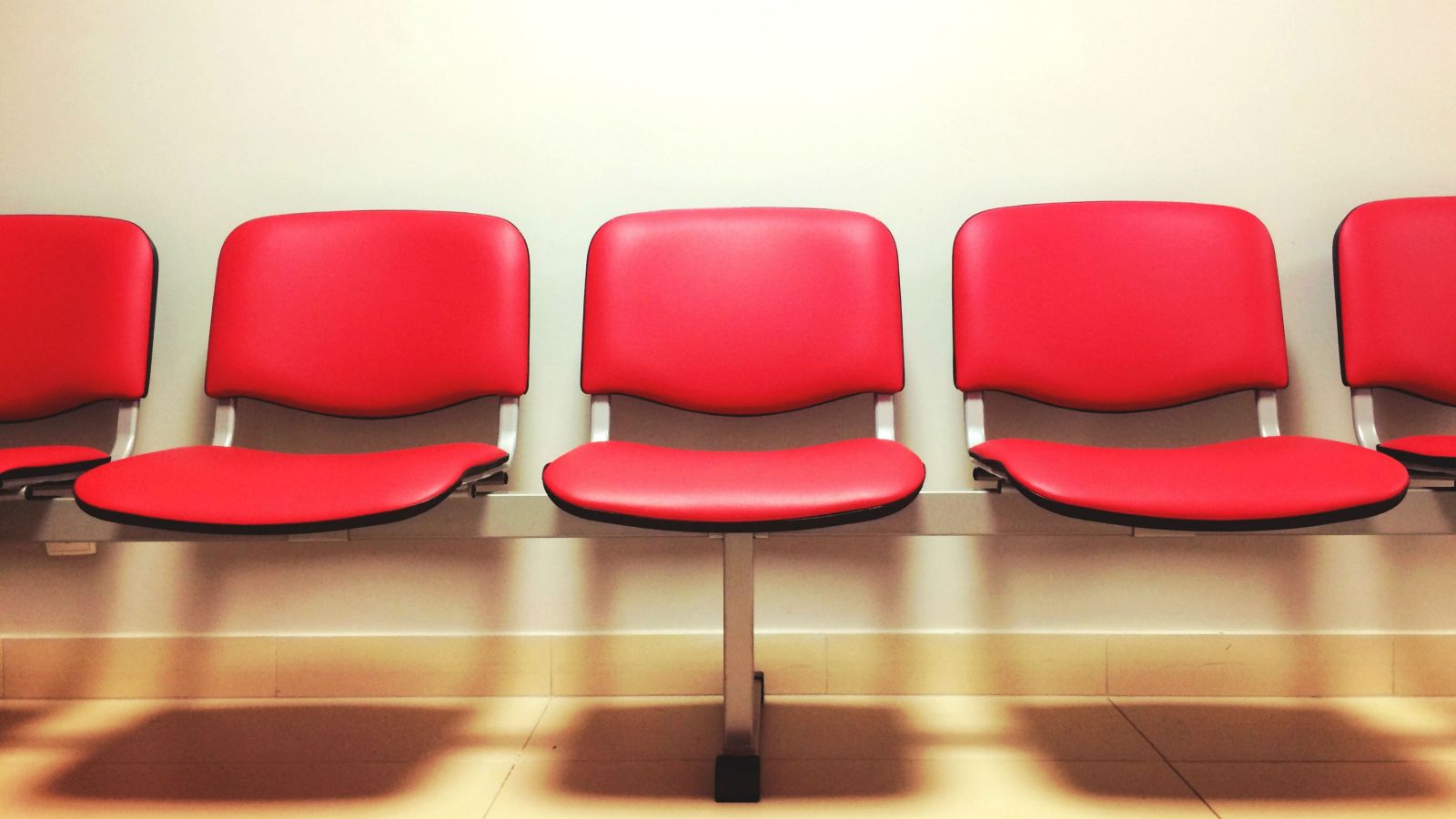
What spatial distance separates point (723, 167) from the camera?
1466mm

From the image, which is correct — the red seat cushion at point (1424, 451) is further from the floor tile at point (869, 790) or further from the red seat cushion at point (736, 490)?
the red seat cushion at point (736, 490)

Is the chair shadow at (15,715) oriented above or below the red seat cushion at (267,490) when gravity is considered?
below

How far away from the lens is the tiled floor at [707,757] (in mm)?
1086

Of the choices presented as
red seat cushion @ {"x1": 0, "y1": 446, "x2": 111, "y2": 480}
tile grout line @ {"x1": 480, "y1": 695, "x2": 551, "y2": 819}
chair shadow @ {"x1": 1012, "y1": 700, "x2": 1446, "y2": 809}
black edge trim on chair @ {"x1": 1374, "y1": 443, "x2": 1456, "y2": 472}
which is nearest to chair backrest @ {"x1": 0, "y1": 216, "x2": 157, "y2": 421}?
red seat cushion @ {"x1": 0, "y1": 446, "x2": 111, "y2": 480}

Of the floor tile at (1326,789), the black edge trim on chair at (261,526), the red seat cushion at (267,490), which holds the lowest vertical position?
the floor tile at (1326,789)

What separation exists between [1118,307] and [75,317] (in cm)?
174

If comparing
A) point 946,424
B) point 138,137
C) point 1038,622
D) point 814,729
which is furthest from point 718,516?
point 138,137

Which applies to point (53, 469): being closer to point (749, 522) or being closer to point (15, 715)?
point (15, 715)

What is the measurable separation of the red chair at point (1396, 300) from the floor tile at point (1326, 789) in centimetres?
49

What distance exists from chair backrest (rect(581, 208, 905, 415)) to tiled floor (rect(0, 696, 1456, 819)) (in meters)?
0.56

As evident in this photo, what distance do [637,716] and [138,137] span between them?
4.70 ft

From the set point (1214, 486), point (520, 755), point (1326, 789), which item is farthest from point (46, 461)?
point (1326, 789)

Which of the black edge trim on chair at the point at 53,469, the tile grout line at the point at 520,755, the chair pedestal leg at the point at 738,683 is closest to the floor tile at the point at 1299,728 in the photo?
the chair pedestal leg at the point at 738,683

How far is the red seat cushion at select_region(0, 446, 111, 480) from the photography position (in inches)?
41.4
